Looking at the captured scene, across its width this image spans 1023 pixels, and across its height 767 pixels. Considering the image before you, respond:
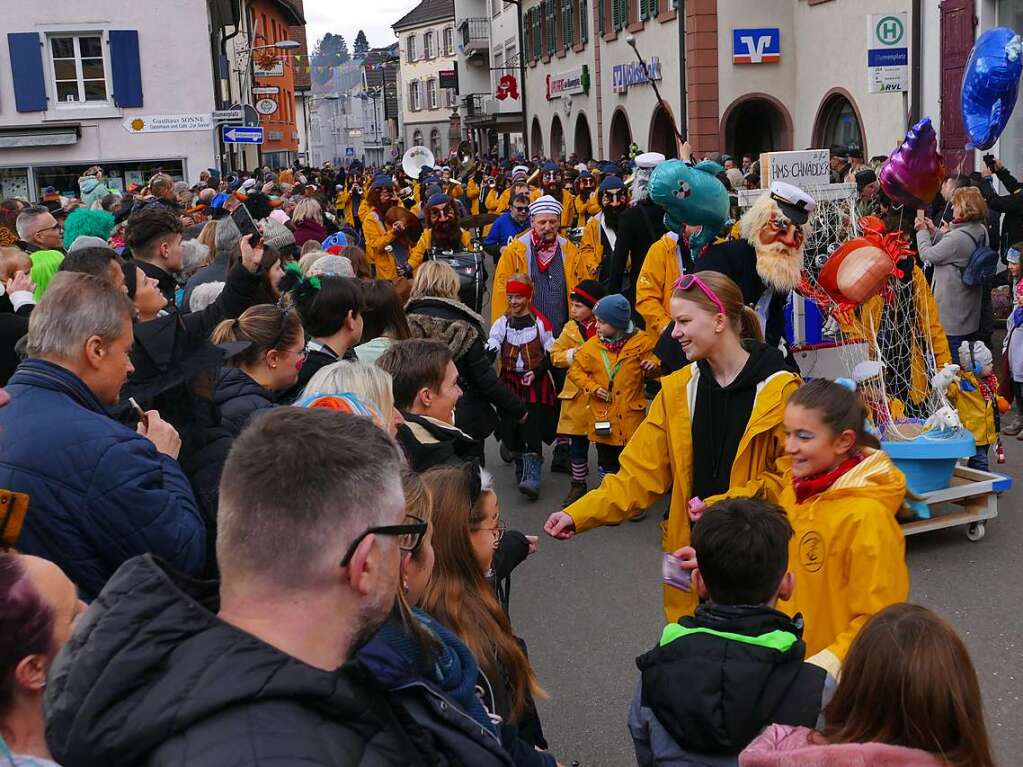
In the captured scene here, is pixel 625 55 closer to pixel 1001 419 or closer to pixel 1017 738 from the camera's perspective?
pixel 1001 419

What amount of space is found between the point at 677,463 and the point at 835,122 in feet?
68.3

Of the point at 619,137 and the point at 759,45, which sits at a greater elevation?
the point at 759,45

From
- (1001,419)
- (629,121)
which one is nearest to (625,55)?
(629,121)

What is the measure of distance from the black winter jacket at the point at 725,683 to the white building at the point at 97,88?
2612cm

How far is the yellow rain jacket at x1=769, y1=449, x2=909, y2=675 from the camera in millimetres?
3219

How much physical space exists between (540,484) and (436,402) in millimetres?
3816

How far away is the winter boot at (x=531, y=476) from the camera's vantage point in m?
7.95

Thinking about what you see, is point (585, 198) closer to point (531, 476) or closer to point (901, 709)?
point (531, 476)

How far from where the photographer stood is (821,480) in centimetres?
353

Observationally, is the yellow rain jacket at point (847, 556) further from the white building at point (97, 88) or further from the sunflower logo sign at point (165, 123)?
the white building at point (97, 88)

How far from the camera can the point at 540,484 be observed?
26.5 ft

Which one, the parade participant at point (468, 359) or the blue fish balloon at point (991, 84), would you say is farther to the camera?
the blue fish balloon at point (991, 84)

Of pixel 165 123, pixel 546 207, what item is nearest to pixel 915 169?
pixel 546 207

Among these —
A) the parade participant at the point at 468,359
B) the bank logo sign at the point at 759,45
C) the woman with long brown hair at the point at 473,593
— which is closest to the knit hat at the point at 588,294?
the parade participant at the point at 468,359
